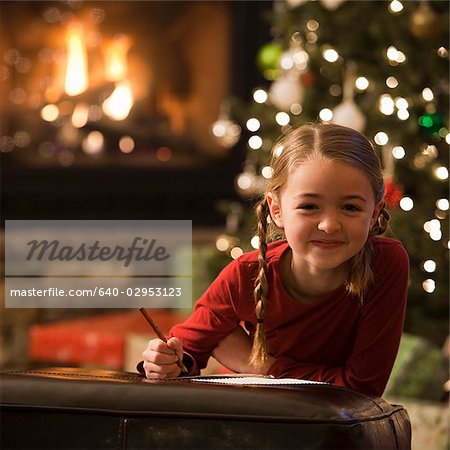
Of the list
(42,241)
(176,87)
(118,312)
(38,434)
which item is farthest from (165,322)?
(38,434)

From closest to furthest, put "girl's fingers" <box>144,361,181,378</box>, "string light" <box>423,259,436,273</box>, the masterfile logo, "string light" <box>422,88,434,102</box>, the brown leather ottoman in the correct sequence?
the brown leather ottoman → "girl's fingers" <box>144,361,181,378</box> → the masterfile logo → "string light" <box>423,259,436,273</box> → "string light" <box>422,88,434,102</box>

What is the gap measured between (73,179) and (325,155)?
3278mm

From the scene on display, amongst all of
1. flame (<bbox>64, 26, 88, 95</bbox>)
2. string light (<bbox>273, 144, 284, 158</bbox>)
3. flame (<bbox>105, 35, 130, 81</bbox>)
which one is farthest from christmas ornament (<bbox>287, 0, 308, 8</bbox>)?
string light (<bbox>273, 144, 284, 158</bbox>)

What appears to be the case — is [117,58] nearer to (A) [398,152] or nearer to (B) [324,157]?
(A) [398,152]

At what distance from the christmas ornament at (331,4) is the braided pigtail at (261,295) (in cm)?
212

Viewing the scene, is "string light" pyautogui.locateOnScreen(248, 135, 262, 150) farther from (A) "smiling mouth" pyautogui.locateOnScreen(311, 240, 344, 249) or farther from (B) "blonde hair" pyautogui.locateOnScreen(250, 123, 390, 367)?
(A) "smiling mouth" pyautogui.locateOnScreen(311, 240, 344, 249)

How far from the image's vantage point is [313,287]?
1455 mm

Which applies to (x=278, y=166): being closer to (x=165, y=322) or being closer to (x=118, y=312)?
(x=165, y=322)

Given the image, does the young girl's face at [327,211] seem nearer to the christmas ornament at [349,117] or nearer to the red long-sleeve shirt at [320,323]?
the red long-sleeve shirt at [320,323]

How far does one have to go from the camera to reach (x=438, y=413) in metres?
2.56

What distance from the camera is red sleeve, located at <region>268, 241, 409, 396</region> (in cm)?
139

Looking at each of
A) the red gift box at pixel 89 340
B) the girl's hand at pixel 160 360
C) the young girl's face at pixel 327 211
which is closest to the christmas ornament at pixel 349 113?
the red gift box at pixel 89 340

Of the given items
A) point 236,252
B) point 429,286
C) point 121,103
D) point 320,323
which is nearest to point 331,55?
point 236,252

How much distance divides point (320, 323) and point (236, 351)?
156mm
